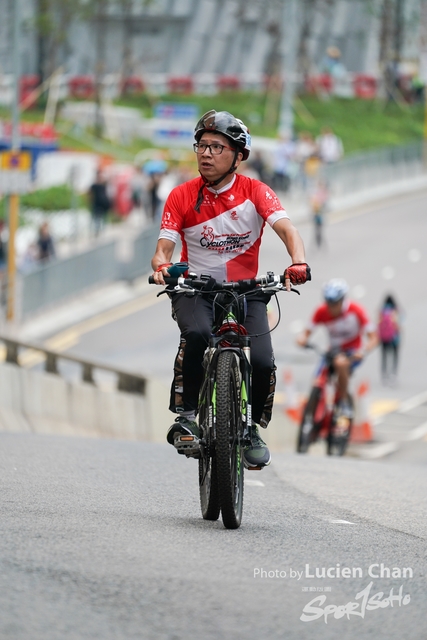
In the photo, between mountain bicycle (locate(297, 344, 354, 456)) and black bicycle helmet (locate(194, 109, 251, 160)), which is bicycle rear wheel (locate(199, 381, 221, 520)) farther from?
mountain bicycle (locate(297, 344, 354, 456))

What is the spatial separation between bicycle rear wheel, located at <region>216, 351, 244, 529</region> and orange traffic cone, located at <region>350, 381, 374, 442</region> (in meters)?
12.4

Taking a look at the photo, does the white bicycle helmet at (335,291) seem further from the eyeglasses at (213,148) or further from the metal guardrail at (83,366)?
the eyeglasses at (213,148)

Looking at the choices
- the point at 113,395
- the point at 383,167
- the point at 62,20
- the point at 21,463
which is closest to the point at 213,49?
the point at 62,20

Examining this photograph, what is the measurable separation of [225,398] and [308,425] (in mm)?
8330

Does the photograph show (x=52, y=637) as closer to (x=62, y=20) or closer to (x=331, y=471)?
(x=331, y=471)

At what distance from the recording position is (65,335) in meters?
27.2

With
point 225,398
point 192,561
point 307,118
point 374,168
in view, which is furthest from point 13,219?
point 307,118

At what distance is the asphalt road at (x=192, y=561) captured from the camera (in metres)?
4.93

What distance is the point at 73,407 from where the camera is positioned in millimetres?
→ 15711

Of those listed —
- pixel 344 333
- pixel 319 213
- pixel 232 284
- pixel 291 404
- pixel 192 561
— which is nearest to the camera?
pixel 192 561

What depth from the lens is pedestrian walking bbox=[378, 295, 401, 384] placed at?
24312mm

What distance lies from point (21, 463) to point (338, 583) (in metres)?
4.45

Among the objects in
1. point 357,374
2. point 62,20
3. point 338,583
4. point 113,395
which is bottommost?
point 357,374

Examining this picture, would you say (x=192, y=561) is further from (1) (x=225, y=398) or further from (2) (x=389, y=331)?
(2) (x=389, y=331)
